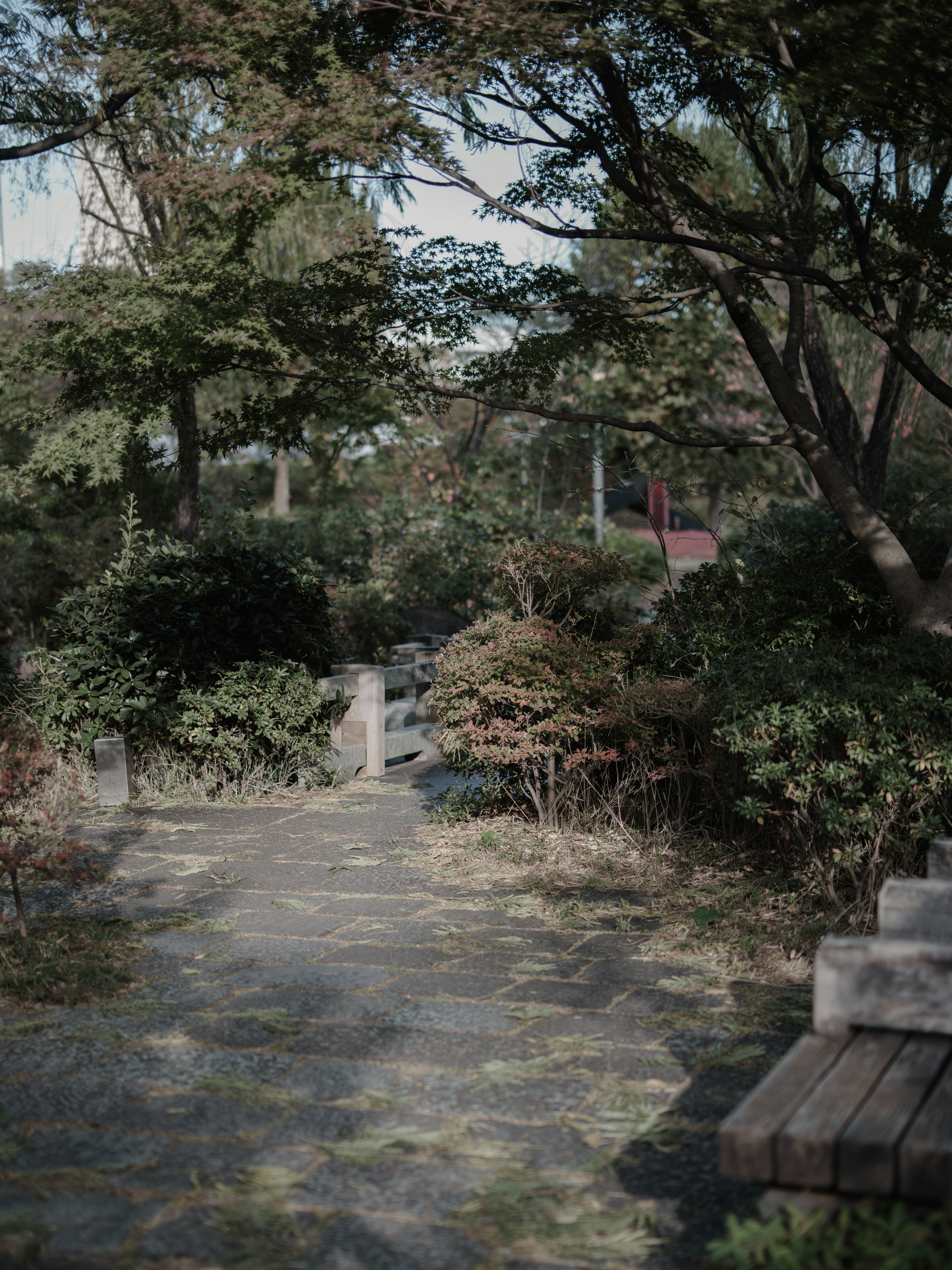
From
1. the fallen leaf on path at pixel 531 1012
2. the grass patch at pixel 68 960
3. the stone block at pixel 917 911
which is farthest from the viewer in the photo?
the grass patch at pixel 68 960

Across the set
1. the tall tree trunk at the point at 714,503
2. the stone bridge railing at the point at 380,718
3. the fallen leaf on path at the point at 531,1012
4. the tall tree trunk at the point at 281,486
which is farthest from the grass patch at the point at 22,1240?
the tall tree trunk at the point at 281,486

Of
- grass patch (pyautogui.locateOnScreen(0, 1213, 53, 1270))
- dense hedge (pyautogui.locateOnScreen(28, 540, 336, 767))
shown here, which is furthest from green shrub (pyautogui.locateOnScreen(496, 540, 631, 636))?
grass patch (pyautogui.locateOnScreen(0, 1213, 53, 1270))

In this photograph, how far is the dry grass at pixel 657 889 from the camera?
4824 millimetres

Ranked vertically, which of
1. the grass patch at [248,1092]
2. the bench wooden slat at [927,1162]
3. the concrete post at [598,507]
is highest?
the concrete post at [598,507]

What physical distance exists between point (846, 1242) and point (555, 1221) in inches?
28.0

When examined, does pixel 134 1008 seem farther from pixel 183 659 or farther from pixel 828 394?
pixel 828 394

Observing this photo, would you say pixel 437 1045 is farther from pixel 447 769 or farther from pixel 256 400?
pixel 256 400

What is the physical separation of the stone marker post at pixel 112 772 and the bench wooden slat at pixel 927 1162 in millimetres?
6708

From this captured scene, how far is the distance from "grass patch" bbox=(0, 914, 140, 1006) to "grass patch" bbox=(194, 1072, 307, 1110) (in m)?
1.00

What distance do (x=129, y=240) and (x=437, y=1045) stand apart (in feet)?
42.5

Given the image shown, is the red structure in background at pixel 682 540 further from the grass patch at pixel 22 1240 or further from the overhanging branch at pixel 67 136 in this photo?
the grass patch at pixel 22 1240

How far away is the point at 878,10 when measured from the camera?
510 cm

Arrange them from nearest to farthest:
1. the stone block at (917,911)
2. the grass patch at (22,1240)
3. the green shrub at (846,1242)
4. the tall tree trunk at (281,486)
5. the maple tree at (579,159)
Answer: the green shrub at (846,1242) → the grass patch at (22,1240) → the stone block at (917,911) → the maple tree at (579,159) → the tall tree trunk at (281,486)

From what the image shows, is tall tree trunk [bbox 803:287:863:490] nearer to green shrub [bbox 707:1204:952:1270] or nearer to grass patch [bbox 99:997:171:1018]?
grass patch [bbox 99:997:171:1018]
